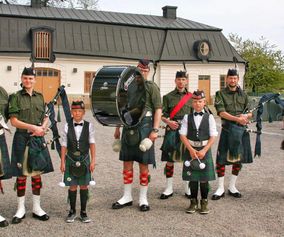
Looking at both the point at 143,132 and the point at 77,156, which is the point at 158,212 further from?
the point at 77,156

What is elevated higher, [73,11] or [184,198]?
[73,11]

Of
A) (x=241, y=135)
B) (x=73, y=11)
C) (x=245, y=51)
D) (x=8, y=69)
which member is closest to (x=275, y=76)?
(x=245, y=51)

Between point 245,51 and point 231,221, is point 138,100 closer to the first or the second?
point 231,221

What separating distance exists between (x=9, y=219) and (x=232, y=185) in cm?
296

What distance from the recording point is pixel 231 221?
4.51 m

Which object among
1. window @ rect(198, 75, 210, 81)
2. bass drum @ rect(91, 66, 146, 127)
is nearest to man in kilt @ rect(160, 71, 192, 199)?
bass drum @ rect(91, 66, 146, 127)

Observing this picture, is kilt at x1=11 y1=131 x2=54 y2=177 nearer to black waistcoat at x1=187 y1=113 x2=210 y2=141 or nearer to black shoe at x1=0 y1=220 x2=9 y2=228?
black shoe at x1=0 y1=220 x2=9 y2=228

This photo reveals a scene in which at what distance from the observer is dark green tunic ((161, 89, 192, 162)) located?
5.46 metres

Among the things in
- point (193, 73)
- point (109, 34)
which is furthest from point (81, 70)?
point (193, 73)

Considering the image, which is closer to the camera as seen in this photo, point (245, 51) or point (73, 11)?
point (73, 11)

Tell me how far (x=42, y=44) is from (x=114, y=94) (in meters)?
20.8

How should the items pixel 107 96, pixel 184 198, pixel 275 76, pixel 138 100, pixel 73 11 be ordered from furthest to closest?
pixel 275 76, pixel 73 11, pixel 184 198, pixel 138 100, pixel 107 96

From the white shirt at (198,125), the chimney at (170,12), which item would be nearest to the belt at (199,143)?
the white shirt at (198,125)

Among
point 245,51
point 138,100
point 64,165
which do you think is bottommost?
point 64,165
